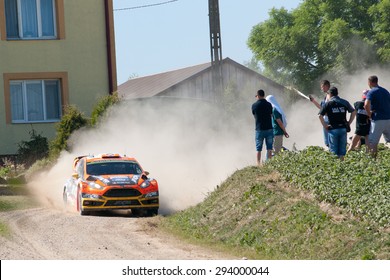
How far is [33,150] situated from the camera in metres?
40.4

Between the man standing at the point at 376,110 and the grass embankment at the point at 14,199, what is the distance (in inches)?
380

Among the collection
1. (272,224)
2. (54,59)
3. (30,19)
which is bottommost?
(272,224)

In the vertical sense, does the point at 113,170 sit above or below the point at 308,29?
below

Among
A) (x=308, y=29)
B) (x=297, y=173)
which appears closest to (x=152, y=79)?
(x=308, y=29)

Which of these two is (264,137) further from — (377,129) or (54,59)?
(54,59)

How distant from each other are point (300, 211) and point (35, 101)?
2406cm

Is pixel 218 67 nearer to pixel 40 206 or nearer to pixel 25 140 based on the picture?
pixel 25 140

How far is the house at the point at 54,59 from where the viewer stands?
42.0m

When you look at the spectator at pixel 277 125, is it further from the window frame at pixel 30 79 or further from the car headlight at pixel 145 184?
the window frame at pixel 30 79

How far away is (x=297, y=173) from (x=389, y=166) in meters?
2.27

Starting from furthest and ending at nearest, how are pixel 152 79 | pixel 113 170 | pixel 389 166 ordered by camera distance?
pixel 152 79
pixel 113 170
pixel 389 166

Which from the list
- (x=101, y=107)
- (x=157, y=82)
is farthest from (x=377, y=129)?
(x=157, y=82)

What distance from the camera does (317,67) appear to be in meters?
80.2

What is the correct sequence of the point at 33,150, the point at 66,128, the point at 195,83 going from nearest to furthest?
the point at 66,128
the point at 33,150
the point at 195,83
